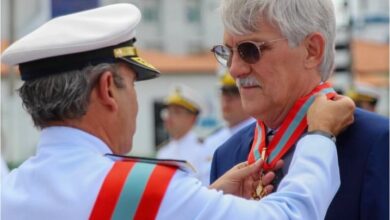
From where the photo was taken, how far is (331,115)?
2.34 metres

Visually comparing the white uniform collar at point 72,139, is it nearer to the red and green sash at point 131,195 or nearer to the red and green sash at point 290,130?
the red and green sash at point 131,195

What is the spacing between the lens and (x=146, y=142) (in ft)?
107

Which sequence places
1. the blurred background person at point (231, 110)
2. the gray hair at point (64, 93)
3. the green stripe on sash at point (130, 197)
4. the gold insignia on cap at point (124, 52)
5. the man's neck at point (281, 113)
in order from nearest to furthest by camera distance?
the green stripe on sash at point (130, 197) < the gray hair at point (64, 93) < the gold insignia on cap at point (124, 52) < the man's neck at point (281, 113) < the blurred background person at point (231, 110)

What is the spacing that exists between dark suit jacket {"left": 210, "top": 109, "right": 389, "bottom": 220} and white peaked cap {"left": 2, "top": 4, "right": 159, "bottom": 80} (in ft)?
2.21

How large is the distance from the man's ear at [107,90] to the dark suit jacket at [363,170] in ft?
2.37

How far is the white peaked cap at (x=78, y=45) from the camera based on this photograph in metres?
2.31

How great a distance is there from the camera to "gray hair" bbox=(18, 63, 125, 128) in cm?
228

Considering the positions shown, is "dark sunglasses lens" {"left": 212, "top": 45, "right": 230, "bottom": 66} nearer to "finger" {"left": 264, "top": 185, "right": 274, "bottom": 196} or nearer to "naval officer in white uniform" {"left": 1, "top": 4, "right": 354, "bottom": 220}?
"naval officer in white uniform" {"left": 1, "top": 4, "right": 354, "bottom": 220}

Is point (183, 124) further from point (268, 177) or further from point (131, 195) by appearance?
point (131, 195)

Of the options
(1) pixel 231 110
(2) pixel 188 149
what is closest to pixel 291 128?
(1) pixel 231 110

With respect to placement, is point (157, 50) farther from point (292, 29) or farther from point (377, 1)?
point (292, 29)

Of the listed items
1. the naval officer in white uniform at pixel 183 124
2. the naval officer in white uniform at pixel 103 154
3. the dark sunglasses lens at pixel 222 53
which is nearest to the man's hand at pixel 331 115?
the naval officer in white uniform at pixel 103 154

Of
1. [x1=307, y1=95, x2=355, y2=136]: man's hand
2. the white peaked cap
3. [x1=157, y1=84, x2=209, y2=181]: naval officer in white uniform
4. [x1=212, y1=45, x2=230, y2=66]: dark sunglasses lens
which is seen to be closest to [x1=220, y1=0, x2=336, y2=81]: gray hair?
[x1=212, y1=45, x2=230, y2=66]: dark sunglasses lens

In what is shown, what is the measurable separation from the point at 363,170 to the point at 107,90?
0.81 meters
